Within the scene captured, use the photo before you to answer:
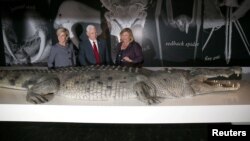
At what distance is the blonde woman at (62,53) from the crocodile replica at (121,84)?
5.2 inches

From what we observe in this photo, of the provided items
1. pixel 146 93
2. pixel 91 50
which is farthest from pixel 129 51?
pixel 146 93

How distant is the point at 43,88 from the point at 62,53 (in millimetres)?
251

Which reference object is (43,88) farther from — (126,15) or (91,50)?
(126,15)

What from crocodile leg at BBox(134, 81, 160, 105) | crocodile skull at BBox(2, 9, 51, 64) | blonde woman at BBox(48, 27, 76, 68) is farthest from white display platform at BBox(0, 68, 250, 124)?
crocodile skull at BBox(2, 9, 51, 64)

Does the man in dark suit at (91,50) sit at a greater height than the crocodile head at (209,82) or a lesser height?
greater

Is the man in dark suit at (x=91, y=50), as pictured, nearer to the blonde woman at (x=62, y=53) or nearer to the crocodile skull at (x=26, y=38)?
the blonde woman at (x=62, y=53)

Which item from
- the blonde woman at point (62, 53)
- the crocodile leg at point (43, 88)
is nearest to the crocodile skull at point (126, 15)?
the blonde woman at point (62, 53)

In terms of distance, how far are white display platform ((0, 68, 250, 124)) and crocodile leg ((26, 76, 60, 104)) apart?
5 cm

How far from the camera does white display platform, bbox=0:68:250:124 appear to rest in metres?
1.07

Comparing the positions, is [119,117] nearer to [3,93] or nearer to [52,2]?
[3,93]

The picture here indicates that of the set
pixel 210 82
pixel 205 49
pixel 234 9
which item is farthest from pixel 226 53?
pixel 210 82

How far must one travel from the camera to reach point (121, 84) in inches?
47.9

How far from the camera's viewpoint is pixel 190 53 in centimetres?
176

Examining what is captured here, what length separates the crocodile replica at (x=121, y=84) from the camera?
121 centimetres
